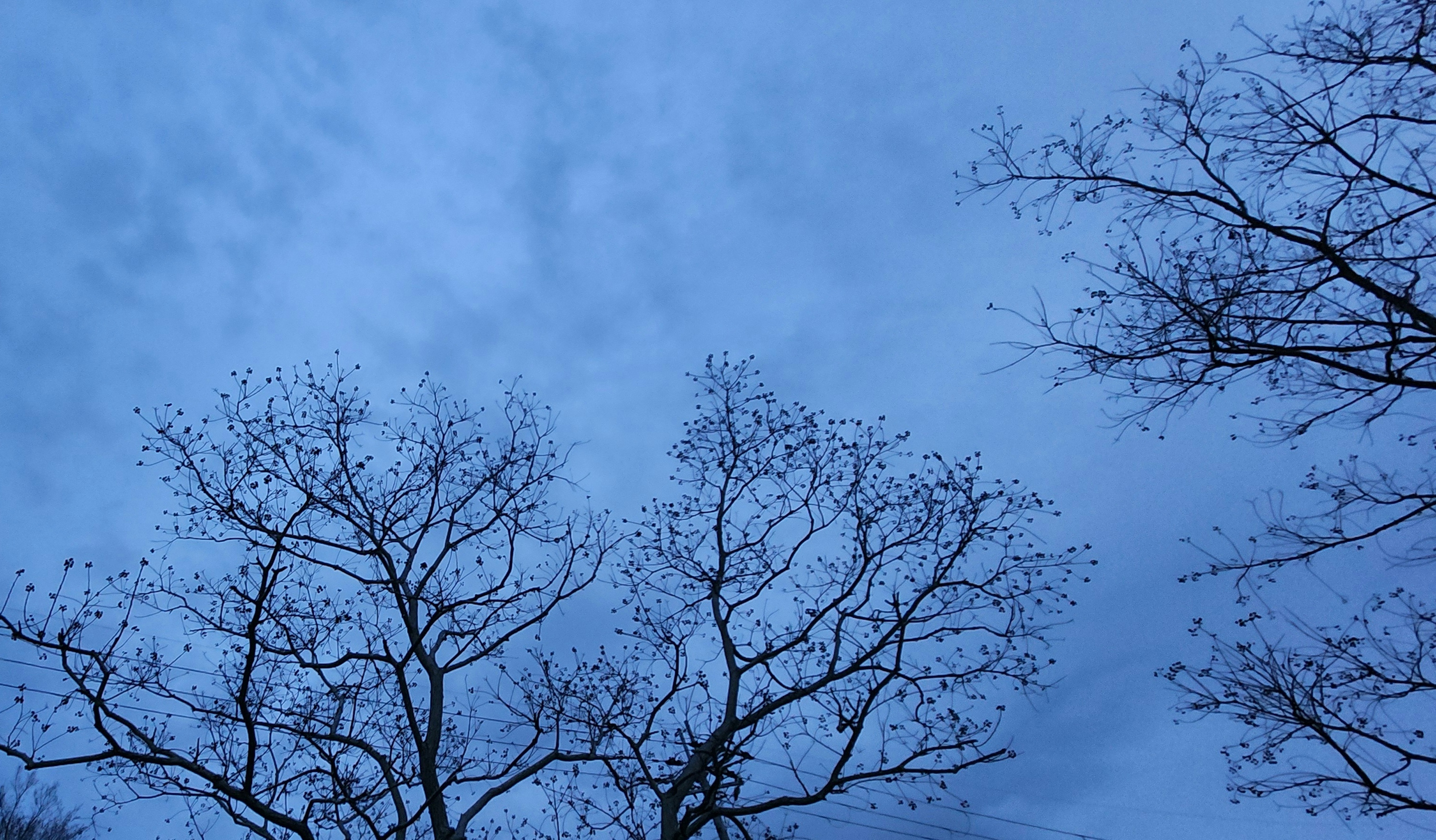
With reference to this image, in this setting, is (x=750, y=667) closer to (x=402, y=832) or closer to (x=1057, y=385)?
(x=402, y=832)

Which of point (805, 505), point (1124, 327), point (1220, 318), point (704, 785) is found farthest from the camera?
point (805, 505)

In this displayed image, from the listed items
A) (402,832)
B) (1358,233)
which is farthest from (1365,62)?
(402,832)

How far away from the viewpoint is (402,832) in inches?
392

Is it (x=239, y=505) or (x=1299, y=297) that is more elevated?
(x=239, y=505)

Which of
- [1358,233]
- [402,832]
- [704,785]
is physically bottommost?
[402,832]

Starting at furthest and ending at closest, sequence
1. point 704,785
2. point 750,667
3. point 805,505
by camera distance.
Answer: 1. point 805,505
2. point 750,667
3. point 704,785

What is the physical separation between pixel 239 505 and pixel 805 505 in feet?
25.2

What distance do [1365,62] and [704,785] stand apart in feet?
32.1

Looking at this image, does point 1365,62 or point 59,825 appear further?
point 59,825

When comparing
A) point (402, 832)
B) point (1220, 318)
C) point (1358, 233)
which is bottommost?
point (402, 832)

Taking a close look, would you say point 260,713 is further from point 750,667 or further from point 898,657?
point 898,657

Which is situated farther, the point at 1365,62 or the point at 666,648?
the point at 666,648

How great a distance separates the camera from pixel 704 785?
10633 millimetres

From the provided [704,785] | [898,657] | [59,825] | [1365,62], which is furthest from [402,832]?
[59,825]
